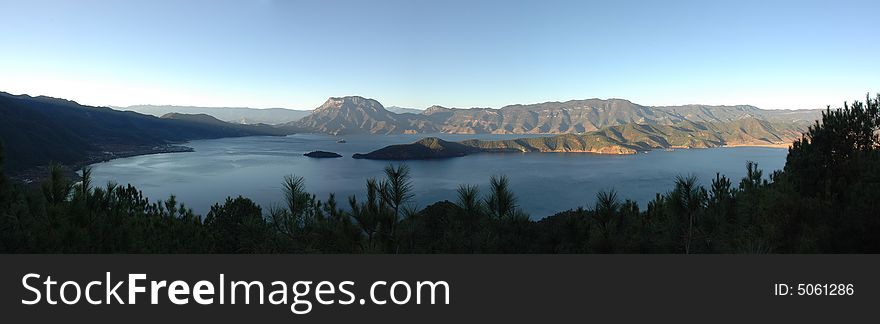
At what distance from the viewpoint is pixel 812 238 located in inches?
383

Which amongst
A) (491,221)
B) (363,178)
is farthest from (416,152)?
(491,221)

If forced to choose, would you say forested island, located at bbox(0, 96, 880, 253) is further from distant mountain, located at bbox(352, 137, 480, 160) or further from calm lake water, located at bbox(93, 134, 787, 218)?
distant mountain, located at bbox(352, 137, 480, 160)

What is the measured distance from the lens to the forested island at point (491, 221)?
880 centimetres

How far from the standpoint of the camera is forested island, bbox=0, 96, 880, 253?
28.9 ft

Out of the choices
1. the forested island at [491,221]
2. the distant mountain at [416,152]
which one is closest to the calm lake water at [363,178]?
the distant mountain at [416,152]

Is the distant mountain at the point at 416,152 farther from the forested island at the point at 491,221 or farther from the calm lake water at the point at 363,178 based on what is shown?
the forested island at the point at 491,221

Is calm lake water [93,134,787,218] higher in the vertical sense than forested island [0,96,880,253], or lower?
lower

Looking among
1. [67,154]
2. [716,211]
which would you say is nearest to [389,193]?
[716,211]

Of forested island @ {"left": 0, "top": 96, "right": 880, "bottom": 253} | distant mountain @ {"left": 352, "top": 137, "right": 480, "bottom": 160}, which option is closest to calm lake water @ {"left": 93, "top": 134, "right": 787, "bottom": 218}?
distant mountain @ {"left": 352, "top": 137, "right": 480, "bottom": 160}

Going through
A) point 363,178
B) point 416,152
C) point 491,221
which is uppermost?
point 491,221

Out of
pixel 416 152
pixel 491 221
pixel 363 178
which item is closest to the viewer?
pixel 491 221

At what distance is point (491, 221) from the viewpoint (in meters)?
11.1

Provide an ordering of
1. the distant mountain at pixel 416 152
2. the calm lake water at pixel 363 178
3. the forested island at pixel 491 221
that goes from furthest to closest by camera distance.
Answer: the distant mountain at pixel 416 152
the calm lake water at pixel 363 178
the forested island at pixel 491 221

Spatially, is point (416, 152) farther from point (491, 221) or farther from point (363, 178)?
point (491, 221)
